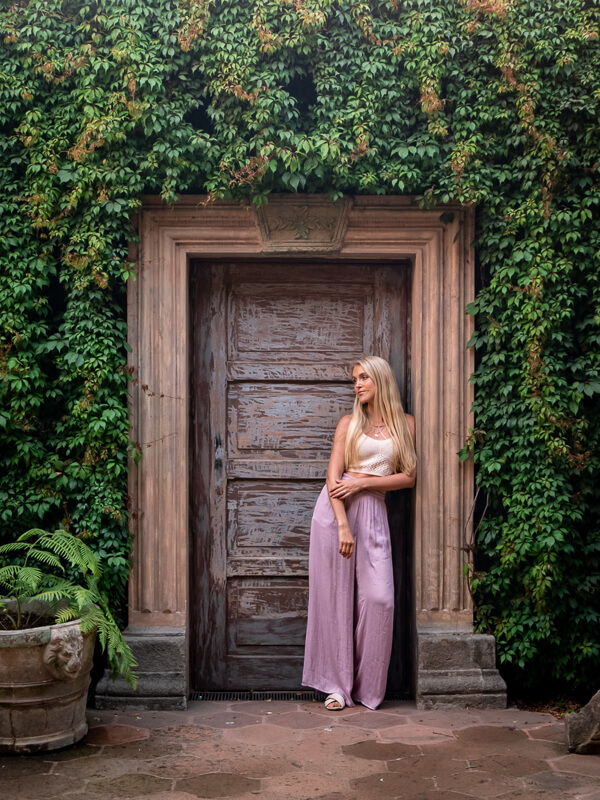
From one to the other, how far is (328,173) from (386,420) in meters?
1.49

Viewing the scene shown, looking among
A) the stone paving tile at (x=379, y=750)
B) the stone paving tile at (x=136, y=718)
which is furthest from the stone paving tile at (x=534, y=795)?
the stone paving tile at (x=136, y=718)

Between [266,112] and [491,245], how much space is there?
1.51 metres

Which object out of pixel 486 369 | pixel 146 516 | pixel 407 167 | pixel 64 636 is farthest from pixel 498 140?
pixel 64 636

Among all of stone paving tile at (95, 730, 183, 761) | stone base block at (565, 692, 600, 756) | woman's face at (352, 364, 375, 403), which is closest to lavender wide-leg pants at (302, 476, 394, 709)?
woman's face at (352, 364, 375, 403)

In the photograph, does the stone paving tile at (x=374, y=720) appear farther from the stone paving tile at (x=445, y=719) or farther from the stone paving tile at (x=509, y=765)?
the stone paving tile at (x=509, y=765)

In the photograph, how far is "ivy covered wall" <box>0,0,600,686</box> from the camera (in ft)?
15.1

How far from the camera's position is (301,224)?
4887 mm

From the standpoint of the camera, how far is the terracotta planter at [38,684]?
3.81 metres

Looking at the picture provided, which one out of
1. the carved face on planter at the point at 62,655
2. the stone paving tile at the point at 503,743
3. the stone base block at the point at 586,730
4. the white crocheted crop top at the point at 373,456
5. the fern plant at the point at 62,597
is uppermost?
the white crocheted crop top at the point at 373,456

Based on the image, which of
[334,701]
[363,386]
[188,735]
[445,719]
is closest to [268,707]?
[334,701]

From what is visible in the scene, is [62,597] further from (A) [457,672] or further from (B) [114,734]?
(A) [457,672]

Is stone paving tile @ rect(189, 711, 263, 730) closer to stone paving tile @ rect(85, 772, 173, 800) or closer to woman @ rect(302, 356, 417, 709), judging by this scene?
woman @ rect(302, 356, 417, 709)

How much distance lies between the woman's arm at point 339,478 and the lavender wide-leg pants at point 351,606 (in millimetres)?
80

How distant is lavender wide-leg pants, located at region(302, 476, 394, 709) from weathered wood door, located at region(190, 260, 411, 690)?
310 millimetres
